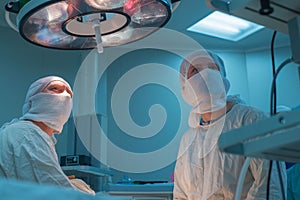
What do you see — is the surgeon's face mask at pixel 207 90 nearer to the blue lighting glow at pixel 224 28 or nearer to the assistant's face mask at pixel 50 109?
the assistant's face mask at pixel 50 109

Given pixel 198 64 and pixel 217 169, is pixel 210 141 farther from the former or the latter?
pixel 198 64

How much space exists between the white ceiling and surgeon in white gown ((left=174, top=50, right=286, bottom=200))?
3.87 feet

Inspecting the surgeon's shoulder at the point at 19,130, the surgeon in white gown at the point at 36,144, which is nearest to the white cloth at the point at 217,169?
the surgeon in white gown at the point at 36,144

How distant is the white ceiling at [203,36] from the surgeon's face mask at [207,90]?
1.28 metres

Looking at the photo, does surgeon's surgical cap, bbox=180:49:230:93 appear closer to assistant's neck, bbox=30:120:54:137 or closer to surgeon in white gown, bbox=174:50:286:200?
surgeon in white gown, bbox=174:50:286:200

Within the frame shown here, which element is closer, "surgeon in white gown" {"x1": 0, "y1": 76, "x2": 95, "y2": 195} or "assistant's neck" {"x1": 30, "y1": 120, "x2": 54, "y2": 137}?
"surgeon in white gown" {"x1": 0, "y1": 76, "x2": 95, "y2": 195}

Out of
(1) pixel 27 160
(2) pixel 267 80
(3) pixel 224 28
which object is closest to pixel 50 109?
(1) pixel 27 160

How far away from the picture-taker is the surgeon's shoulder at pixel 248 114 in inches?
72.1

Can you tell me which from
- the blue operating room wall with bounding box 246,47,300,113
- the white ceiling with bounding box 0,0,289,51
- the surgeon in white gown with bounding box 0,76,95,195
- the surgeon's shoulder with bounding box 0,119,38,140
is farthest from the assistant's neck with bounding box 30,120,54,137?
the blue operating room wall with bounding box 246,47,300,113

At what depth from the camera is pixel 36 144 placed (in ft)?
6.03

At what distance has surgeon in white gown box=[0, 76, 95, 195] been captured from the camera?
1.77 meters

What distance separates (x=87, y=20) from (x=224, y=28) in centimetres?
215

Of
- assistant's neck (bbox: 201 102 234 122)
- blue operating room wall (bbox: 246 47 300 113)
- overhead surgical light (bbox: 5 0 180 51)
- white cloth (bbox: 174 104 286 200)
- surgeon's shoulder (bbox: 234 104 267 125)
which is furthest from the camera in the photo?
blue operating room wall (bbox: 246 47 300 113)

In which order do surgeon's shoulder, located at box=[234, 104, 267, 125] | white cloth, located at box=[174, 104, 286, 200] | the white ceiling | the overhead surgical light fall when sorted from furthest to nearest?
the white ceiling, surgeon's shoulder, located at box=[234, 104, 267, 125], white cloth, located at box=[174, 104, 286, 200], the overhead surgical light
